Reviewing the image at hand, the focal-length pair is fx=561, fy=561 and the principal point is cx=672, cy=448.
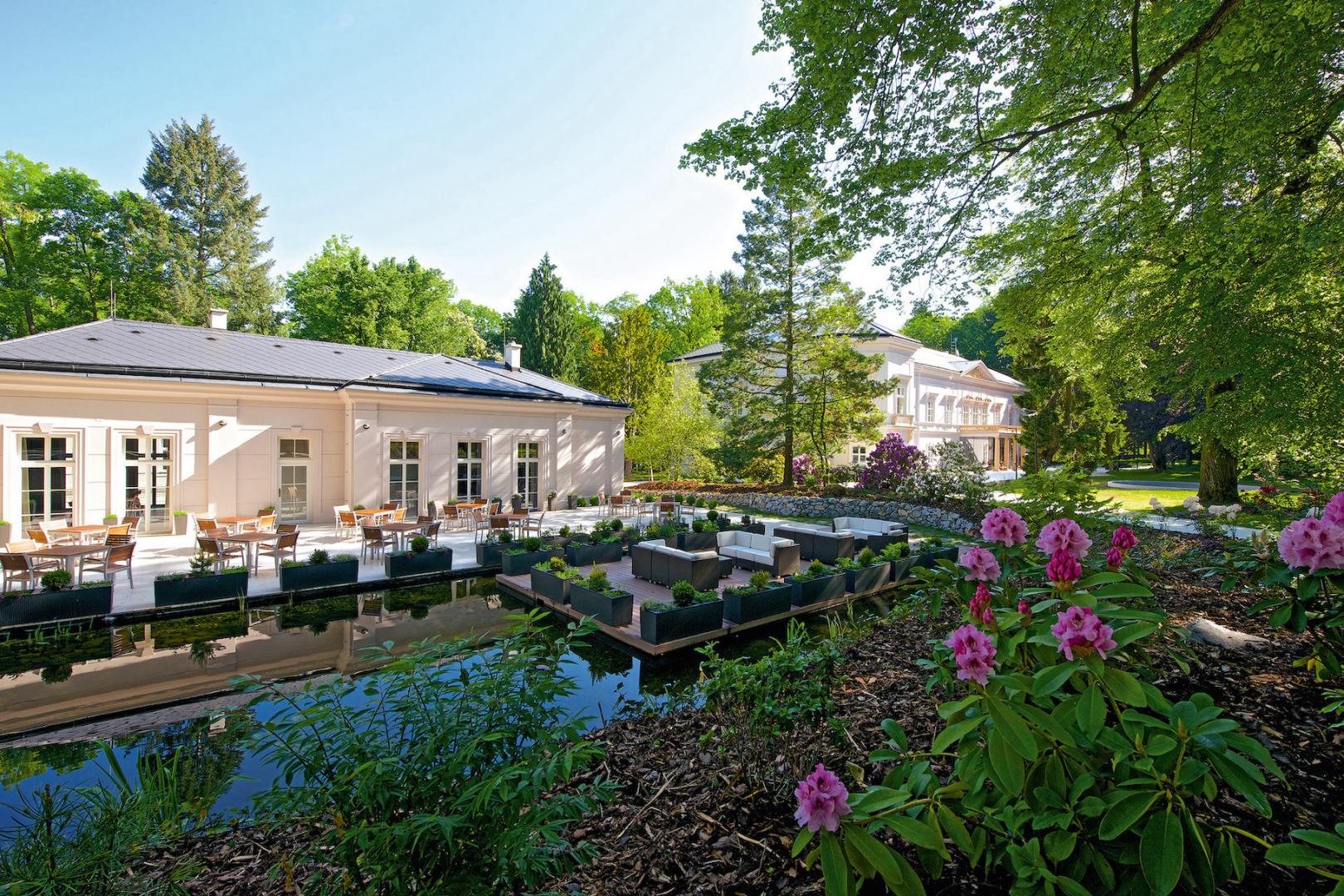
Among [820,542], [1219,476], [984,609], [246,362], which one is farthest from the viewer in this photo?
[1219,476]

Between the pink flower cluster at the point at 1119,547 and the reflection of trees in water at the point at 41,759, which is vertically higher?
the pink flower cluster at the point at 1119,547

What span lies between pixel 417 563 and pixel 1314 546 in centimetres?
1159

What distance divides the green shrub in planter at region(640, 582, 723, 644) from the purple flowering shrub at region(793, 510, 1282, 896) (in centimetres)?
538

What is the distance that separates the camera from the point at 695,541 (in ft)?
42.9

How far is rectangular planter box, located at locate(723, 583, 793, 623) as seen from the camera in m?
8.17

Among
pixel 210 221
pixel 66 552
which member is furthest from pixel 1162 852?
pixel 210 221

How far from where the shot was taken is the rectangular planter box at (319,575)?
31.4 feet

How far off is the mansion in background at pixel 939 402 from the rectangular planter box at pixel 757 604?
874 inches

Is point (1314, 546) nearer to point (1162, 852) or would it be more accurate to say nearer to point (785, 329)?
point (1162, 852)

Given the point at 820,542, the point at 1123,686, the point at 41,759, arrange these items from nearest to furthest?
1. the point at 1123,686
2. the point at 41,759
3. the point at 820,542

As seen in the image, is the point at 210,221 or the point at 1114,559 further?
the point at 210,221

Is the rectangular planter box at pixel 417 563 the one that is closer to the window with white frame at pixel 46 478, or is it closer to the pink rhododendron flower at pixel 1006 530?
the window with white frame at pixel 46 478

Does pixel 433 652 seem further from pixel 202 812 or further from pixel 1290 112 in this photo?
pixel 1290 112

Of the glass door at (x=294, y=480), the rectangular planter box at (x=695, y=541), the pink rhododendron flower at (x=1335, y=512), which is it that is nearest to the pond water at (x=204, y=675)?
the pink rhododendron flower at (x=1335, y=512)
